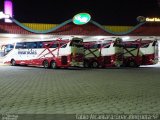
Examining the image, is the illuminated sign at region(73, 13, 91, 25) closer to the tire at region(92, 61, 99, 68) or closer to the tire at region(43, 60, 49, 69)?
the tire at region(92, 61, 99, 68)

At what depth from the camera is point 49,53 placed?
31.1m

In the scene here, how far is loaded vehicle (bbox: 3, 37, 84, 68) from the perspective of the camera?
29406mm

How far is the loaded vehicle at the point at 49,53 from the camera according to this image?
29406mm

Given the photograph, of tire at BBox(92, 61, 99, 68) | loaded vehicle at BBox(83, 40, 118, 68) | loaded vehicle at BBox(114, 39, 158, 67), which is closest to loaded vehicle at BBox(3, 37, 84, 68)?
tire at BBox(92, 61, 99, 68)

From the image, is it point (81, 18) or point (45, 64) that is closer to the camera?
point (45, 64)

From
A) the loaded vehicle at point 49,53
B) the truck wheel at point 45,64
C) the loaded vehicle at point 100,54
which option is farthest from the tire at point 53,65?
the loaded vehicle at point 100,54

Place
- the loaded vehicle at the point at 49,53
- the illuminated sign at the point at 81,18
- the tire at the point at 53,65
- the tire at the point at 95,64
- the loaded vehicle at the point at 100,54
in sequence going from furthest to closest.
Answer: the illuminated sign at the point at 81,18 → the tire at the point at 95,64 → the loaded vehicle at the point at 100,54 → the tire at the point at 53,65 → the loaded vehicle at the point at 49,53

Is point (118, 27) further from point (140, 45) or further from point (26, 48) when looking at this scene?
point (26, 48)

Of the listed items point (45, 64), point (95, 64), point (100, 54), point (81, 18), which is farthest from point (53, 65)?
point (81, 18)

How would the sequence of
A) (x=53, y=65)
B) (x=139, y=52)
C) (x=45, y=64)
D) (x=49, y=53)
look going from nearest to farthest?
(x=53, y=65) → (x=49, y=53) → (x=45, y=64) → (x=139, y=52)

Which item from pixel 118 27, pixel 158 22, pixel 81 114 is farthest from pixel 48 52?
pixel 81 114

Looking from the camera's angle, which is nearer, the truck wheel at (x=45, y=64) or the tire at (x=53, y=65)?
the tire at (x=53, y=65)

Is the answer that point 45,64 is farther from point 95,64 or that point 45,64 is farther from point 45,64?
point 95,64

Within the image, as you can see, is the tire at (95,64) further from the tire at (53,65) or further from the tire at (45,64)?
the tire at (45,64)
